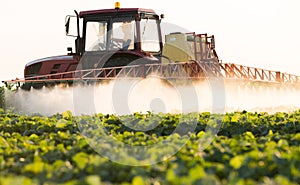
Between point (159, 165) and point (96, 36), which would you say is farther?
point (96, 36)

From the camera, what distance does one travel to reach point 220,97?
58.7 ft

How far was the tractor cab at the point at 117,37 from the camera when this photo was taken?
49.7 ft

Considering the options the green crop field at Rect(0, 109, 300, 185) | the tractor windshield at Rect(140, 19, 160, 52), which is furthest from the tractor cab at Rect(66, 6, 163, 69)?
the green crop field at Rect(0, 109, 300, 185)

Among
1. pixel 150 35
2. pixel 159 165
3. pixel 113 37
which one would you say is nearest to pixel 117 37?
pixel 113 37

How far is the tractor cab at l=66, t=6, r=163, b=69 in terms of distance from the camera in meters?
15.1

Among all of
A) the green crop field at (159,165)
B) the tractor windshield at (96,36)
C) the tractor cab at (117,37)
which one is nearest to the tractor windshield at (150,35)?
the tractor cab at (117,37)

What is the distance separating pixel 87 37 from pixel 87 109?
2.05 meters

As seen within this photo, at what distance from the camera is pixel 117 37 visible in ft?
50.0

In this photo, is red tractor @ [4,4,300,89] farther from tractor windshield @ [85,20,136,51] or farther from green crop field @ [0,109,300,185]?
green crop field @ [0,109,300,185]

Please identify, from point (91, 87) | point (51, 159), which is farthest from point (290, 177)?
point (91, 87)

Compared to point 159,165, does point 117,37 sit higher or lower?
higher

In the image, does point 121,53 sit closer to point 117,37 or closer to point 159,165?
point 117,37

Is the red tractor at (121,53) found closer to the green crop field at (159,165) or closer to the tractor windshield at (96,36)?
the tractor windshield at (96,36)

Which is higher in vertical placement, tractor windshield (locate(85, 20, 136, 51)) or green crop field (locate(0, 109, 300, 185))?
tractor windshield (locate(85, 20, 136, 51))
